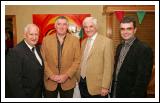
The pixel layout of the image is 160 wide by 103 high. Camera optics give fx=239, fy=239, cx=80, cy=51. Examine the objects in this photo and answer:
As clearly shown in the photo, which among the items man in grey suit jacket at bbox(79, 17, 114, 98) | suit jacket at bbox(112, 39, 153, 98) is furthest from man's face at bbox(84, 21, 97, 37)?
suit jacket at bbox(112, 39, 153, 98)

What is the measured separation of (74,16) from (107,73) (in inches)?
107

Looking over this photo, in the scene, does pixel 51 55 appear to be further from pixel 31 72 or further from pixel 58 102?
pixel 58 102

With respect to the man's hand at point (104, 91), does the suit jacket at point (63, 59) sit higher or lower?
higher

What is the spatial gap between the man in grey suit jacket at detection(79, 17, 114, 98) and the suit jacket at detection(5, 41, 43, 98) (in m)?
0.54

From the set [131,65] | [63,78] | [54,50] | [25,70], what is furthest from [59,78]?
[131,65]

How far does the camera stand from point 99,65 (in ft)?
8.87

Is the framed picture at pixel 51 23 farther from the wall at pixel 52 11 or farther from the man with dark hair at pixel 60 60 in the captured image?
the man with dark hair at pixel 60 60

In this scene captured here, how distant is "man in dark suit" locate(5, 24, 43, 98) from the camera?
2475mm

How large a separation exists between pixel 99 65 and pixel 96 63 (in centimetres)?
4

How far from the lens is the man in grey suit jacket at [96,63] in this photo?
8.76 feet

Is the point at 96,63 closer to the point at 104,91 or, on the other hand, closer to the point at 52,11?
the point at 104,91

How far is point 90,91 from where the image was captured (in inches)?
109

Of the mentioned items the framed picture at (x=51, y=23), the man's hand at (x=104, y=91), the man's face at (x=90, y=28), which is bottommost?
the man's hand at (x=104, y=91)

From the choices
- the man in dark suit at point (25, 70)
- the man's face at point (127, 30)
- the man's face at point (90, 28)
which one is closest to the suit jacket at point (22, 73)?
the man in dark suit at point (25, 70)
